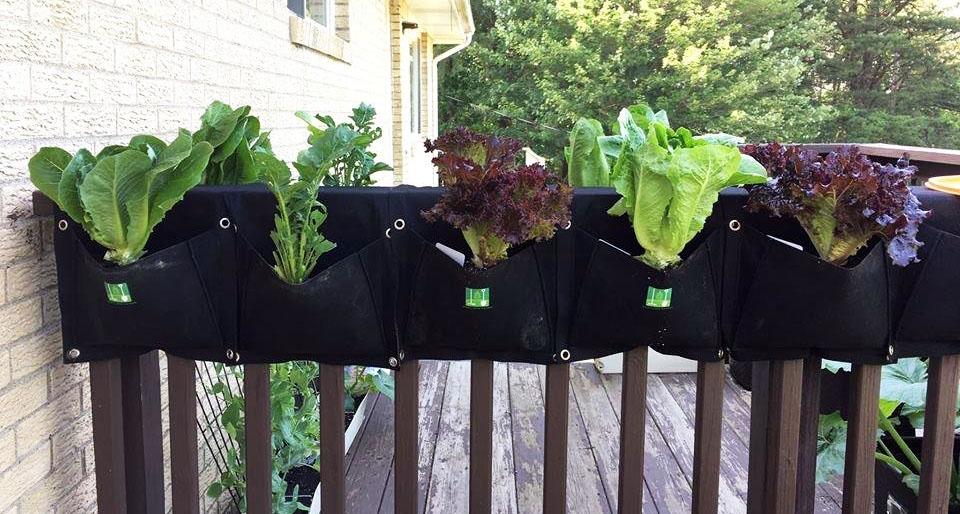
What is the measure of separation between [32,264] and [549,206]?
3.27 ft

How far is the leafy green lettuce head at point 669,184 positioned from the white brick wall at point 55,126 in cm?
110

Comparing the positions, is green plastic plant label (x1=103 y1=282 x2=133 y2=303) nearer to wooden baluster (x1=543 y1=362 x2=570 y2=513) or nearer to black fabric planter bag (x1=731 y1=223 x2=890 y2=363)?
wooden baluster (x1=543 y1=362 x2=570 y2=513)

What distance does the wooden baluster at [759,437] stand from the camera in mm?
1490

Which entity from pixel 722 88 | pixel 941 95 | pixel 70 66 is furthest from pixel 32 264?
pixel 941 95

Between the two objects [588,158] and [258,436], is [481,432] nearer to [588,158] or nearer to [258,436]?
[258,436]

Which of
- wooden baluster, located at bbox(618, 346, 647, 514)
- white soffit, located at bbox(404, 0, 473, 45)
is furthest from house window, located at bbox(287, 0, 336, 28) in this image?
white soffit, located at bbox(404, 0, 473, 45)

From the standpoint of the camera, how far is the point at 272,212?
4.48 ft

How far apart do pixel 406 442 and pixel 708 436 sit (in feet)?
1.91

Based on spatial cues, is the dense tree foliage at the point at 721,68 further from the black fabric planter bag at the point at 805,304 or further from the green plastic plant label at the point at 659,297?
the green plastic plant label at the point at 659,297

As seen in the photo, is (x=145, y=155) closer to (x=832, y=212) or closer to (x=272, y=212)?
(x=272, y=212)

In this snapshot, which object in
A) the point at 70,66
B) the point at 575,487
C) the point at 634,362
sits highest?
the point at 70,66

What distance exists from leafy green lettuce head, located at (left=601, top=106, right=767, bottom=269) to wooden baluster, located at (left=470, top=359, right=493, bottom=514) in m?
0.38

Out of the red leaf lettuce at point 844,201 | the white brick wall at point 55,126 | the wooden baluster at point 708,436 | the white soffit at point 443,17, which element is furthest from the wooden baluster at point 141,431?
the white soffit at point 443,17

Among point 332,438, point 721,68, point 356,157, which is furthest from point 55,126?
point 721,68
